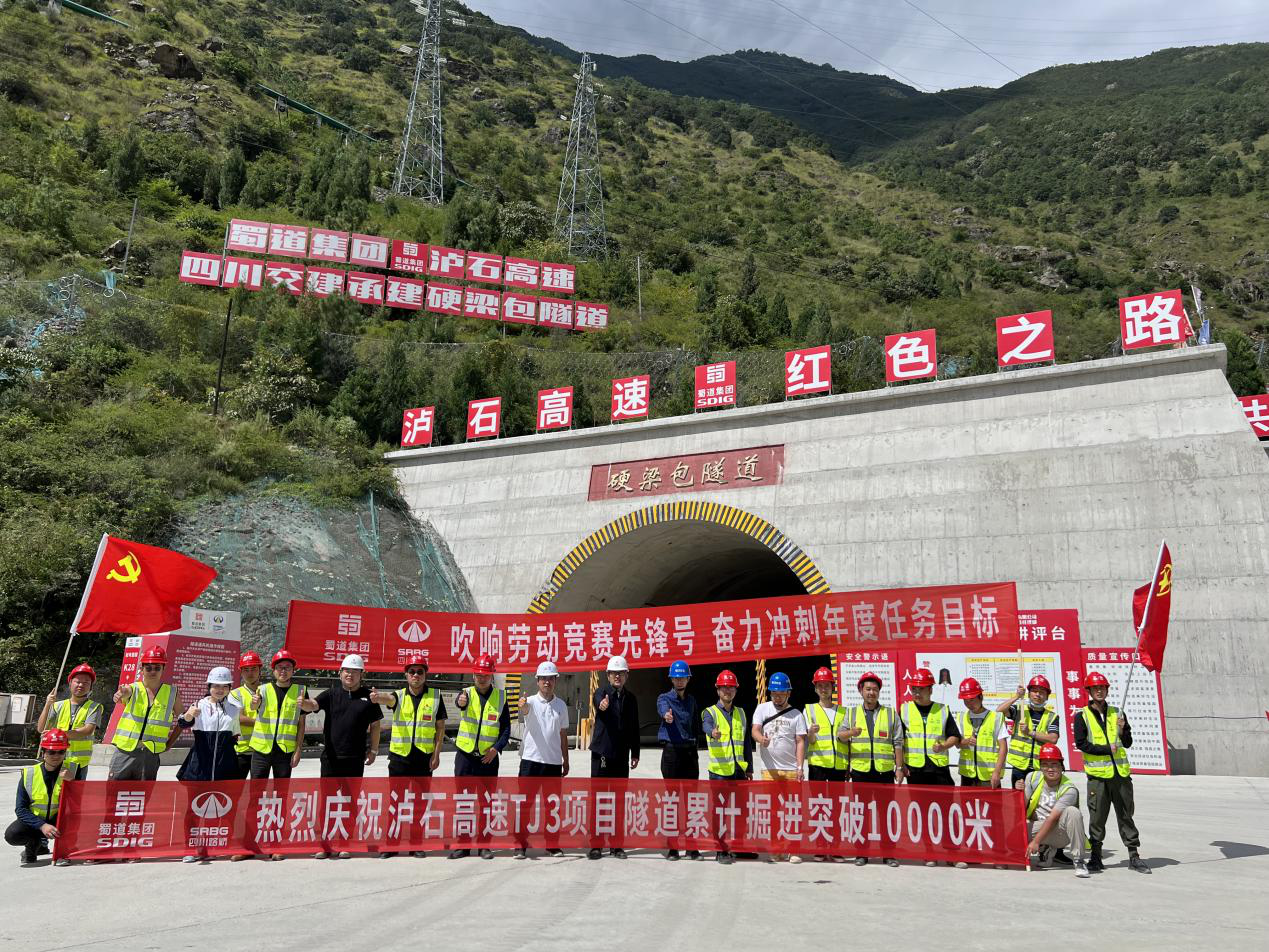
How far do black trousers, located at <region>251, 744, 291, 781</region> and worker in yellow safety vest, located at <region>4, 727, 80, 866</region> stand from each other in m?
1.29

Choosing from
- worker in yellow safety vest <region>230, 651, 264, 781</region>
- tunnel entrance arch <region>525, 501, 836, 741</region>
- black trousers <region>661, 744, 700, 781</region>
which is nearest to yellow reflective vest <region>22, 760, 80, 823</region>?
worker in yellow safety vest <region>230, 651, 264, 781</region>

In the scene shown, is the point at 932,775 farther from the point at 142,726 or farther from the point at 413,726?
the point at 142,726

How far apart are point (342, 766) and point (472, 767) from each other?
3.36 ft

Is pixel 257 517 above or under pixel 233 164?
under

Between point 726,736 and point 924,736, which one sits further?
point 726,736

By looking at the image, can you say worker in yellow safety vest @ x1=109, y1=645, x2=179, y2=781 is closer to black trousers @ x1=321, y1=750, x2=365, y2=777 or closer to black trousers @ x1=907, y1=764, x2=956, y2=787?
black trousers @ x1=321, y1=750, x2=365, y2=777

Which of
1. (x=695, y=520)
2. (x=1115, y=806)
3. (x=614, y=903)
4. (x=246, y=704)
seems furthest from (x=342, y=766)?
(x=695, y=520)

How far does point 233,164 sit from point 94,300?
22.1m

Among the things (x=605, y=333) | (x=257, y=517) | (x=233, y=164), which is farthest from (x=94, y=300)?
(x=233, y=164)

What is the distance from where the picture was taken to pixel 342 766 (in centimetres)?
770

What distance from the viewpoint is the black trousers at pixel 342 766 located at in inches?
303

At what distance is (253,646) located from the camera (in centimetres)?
1791

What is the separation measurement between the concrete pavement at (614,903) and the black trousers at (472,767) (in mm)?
656

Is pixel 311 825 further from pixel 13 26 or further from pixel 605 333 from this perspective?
pixel 13 26
